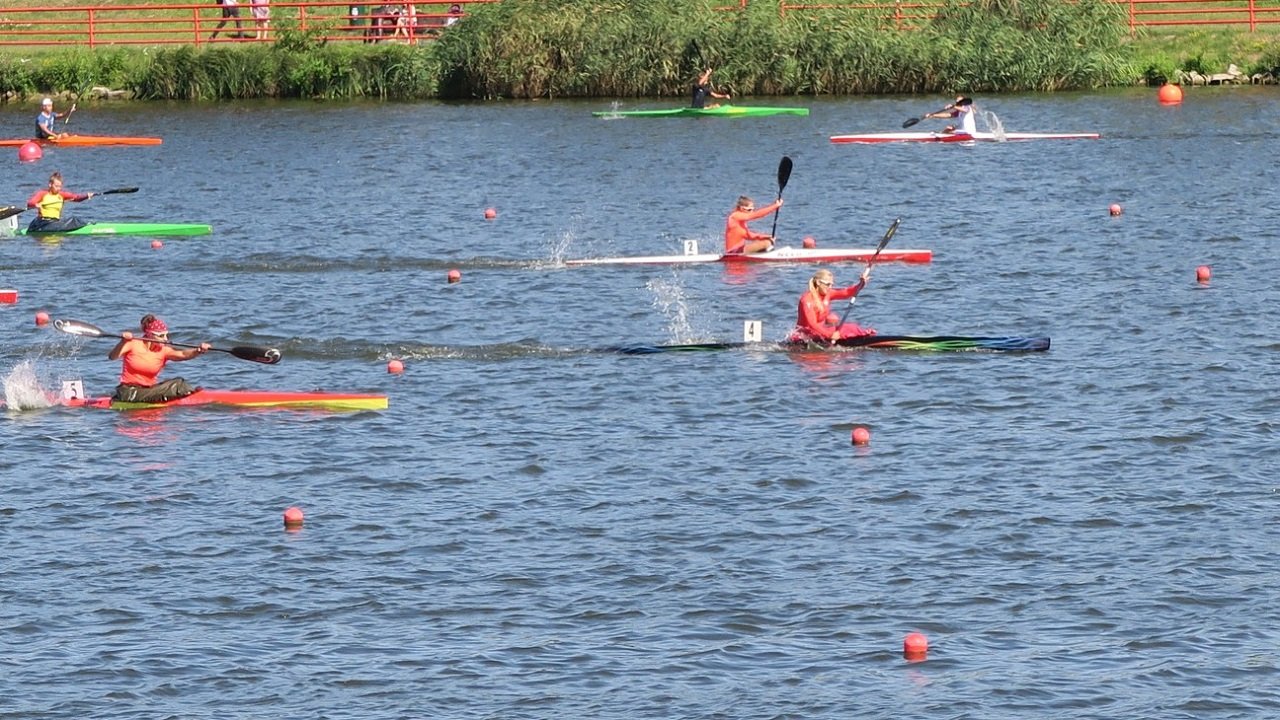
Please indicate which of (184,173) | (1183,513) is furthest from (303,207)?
(1183,513)

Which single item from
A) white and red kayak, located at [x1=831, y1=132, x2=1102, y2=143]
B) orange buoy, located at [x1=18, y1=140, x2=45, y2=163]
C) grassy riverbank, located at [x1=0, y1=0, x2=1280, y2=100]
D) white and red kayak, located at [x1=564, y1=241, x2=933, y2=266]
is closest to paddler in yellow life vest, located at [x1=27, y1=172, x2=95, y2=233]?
white and red kayak, located at [x1=564, y1=241, x2=933, y2=266]

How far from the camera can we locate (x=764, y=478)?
→ 20141 millimetres

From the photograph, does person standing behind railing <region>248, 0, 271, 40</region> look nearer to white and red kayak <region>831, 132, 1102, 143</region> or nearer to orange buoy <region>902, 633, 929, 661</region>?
white and red kayak <region>831, 132, 1102, 143</region>

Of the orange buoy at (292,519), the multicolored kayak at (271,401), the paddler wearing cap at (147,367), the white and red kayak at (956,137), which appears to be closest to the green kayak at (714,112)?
the white and red kayak at (956,137)

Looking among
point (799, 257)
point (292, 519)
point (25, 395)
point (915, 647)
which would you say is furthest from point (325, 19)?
point (915, 647)

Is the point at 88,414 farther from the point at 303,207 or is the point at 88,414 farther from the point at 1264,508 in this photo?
the point at 303,207

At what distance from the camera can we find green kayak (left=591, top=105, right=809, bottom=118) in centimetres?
5419

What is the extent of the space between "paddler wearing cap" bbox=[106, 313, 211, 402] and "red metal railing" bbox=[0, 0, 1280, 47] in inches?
1390

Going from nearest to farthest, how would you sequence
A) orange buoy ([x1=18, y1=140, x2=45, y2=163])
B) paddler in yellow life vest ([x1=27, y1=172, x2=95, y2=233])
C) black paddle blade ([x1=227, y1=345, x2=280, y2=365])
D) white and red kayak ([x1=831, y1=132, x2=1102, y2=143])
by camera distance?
black paddle blade ([x1=227, y1=345, x2=280, y2=365]) → paddler in yellow life vest ([x1=27, y1=172, x2=95, y2=233]) → white and red kayak ([x1=831, y1=132, x2=1102, y2=143]) → orange buoy ([x1=18, y1=140, x2=45, y2=163])

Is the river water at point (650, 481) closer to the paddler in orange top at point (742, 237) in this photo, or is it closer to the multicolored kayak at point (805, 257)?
the multicolored kayak at point (805, 257)

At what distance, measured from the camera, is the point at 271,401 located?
23.4 metres

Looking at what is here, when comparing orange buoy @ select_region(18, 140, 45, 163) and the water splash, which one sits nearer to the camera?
the water splash

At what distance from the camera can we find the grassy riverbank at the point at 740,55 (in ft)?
189

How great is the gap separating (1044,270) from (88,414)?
1488cm
